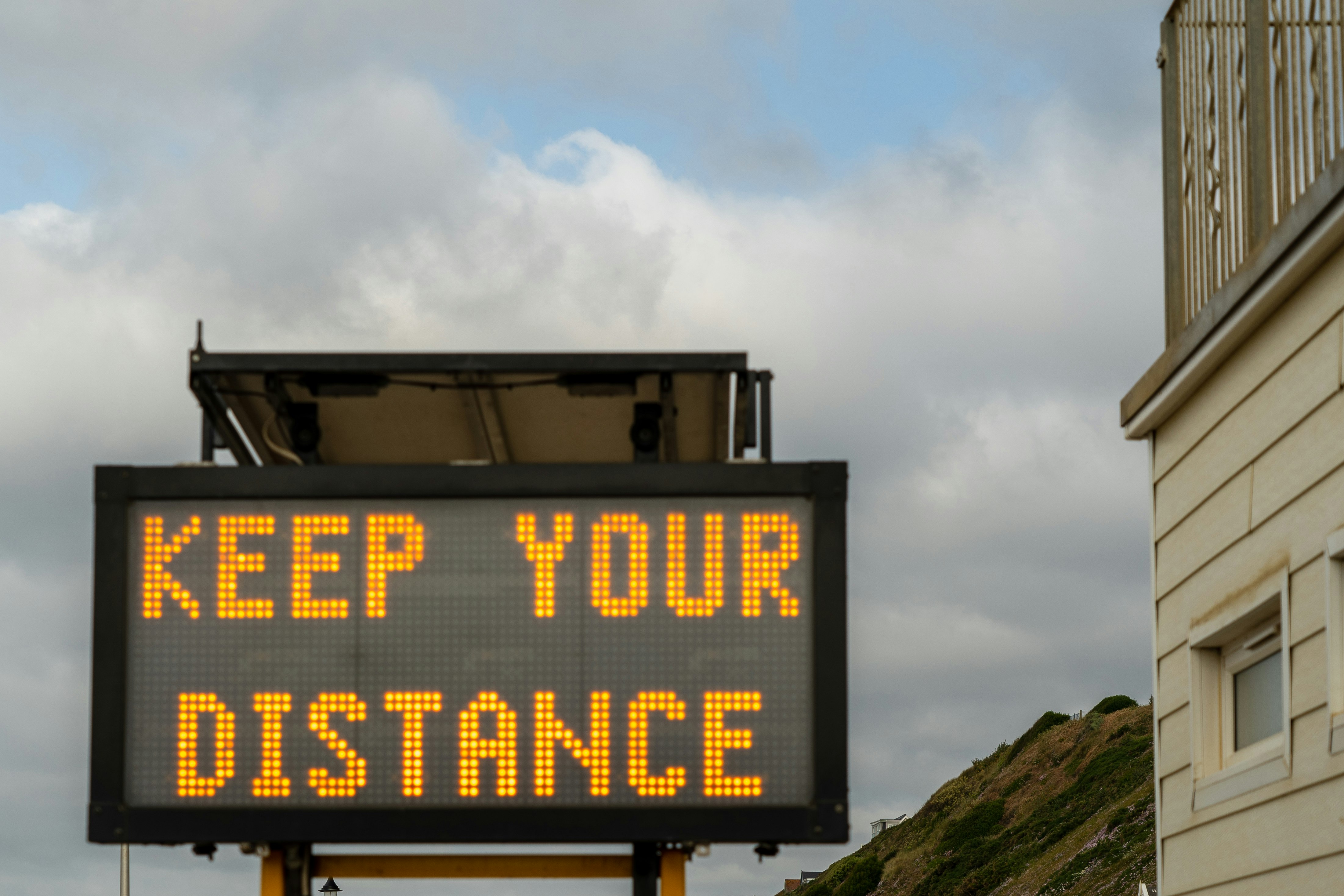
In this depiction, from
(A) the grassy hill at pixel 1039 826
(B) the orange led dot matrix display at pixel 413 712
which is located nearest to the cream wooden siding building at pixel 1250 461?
(B) the orange led dot matrix display at pixel 413 712

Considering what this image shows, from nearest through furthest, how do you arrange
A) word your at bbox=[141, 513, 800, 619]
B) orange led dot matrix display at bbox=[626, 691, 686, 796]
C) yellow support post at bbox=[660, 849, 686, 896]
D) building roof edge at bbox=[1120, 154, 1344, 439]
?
orange led dot matrix display at bbox=[626, 691, 686, 796] → word your at bbox=[141, 513, 800, 619] → yellow support post at bbox=[660, 849, 686, 896] → building roof edge at bbox=[1120, 154, 1344, 439]

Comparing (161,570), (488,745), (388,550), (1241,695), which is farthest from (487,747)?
(1241,695)

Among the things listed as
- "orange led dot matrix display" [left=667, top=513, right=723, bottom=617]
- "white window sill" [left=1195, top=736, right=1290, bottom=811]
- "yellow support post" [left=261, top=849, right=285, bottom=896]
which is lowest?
"yellow support post" [left=261, top=849, right=285, bottom=896]

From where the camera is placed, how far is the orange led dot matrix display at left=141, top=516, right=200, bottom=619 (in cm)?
641

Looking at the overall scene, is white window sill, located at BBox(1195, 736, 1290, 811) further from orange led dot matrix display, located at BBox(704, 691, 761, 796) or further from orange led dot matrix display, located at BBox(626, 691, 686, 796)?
orange led dot matrix display, located at BBox(626, 691, 686, 796)

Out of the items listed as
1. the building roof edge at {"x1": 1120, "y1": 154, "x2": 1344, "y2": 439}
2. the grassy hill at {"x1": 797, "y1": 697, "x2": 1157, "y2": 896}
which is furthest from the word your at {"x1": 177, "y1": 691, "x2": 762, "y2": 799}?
the grassy hill at {"x1": 797, "y1": 697, "x2": 1157, "y2": 896}

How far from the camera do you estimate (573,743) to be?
6297 mm

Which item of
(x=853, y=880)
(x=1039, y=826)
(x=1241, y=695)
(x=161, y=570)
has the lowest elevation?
(x=853, y=880)

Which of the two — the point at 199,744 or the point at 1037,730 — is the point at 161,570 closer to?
the point at 199,744

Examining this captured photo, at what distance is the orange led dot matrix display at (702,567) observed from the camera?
6.32 m

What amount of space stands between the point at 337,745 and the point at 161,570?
1.01 m

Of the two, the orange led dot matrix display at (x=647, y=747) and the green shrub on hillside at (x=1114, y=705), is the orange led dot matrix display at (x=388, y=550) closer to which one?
the orange led dot matrix display at (x=647, y=747)

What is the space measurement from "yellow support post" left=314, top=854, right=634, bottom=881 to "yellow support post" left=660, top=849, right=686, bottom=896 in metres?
0.15

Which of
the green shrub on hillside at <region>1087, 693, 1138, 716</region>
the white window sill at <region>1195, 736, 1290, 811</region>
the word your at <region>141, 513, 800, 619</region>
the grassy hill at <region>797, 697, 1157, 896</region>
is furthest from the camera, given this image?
the green shrub on hillside at <region>1087, 693, 1138, 716</region>
